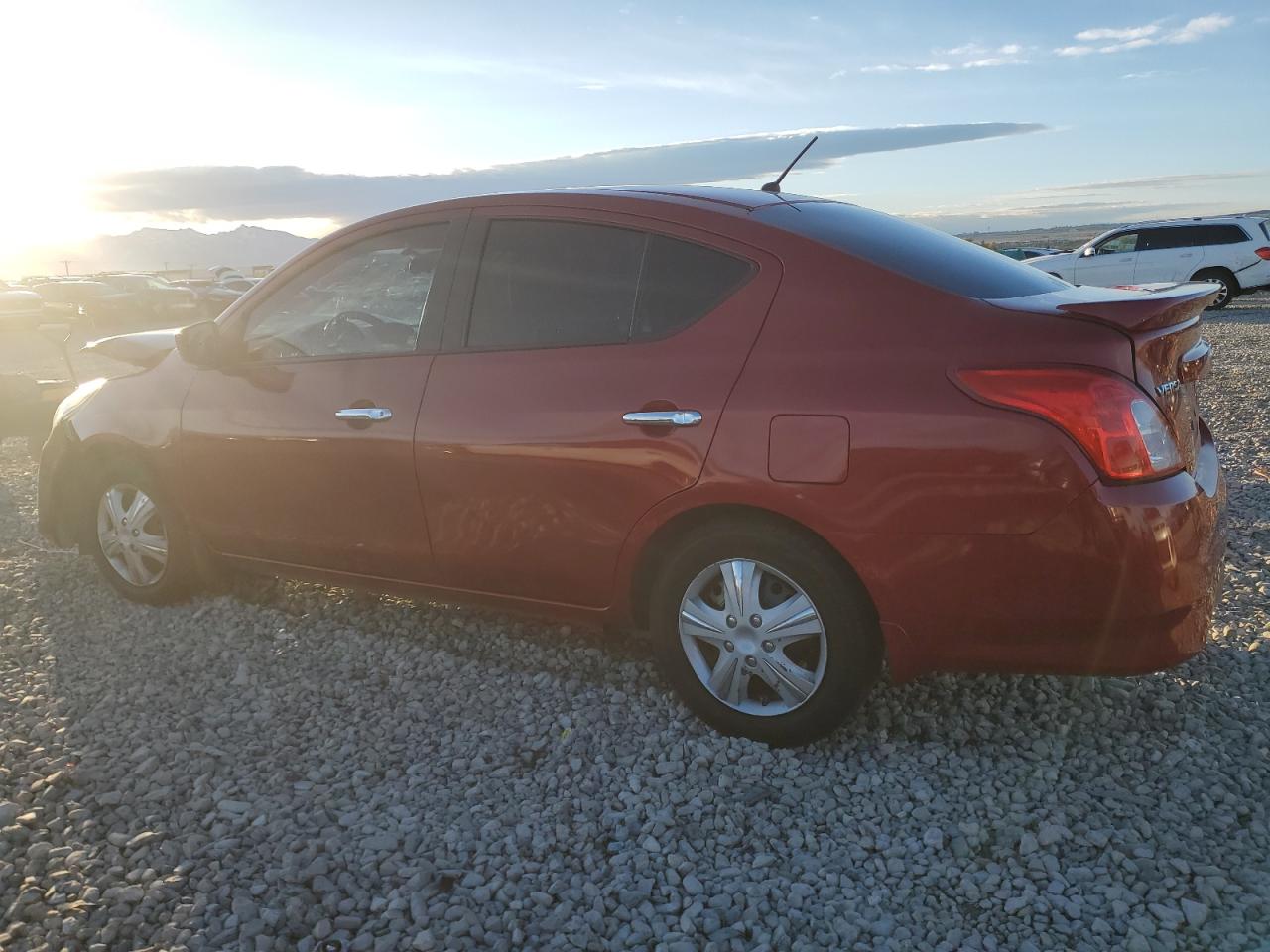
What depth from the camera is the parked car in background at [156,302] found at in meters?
31.5

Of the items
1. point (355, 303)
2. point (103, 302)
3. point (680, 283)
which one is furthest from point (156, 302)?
point (680, 283)

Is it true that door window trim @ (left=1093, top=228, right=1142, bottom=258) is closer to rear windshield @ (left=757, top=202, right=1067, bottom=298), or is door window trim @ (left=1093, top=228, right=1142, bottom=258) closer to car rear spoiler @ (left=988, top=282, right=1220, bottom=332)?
rear windshield @ (left=757, top=202, right=1067, bottom=298)

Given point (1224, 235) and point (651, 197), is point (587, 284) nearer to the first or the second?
point (651, 197)

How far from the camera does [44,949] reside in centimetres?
248

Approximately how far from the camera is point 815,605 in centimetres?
305

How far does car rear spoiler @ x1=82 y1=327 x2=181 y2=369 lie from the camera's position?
469cm

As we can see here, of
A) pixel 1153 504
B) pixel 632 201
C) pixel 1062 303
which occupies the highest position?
pixel 632 201

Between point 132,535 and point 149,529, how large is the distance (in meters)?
0.11

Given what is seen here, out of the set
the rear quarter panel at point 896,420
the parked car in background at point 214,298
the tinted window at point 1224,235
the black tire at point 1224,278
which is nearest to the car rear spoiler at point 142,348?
the rear quarter panel at point 896,420

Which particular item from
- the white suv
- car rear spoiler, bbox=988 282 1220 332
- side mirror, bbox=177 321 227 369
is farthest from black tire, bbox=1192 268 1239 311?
side mirror, bbox=177 321 227 369

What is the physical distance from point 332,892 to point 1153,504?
2377mm

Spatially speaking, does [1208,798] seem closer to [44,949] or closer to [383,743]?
[383,743]

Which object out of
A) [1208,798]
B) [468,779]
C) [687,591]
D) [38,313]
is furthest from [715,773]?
[38,313]

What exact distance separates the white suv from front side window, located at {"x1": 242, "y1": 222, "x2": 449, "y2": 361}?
17.7 metres
